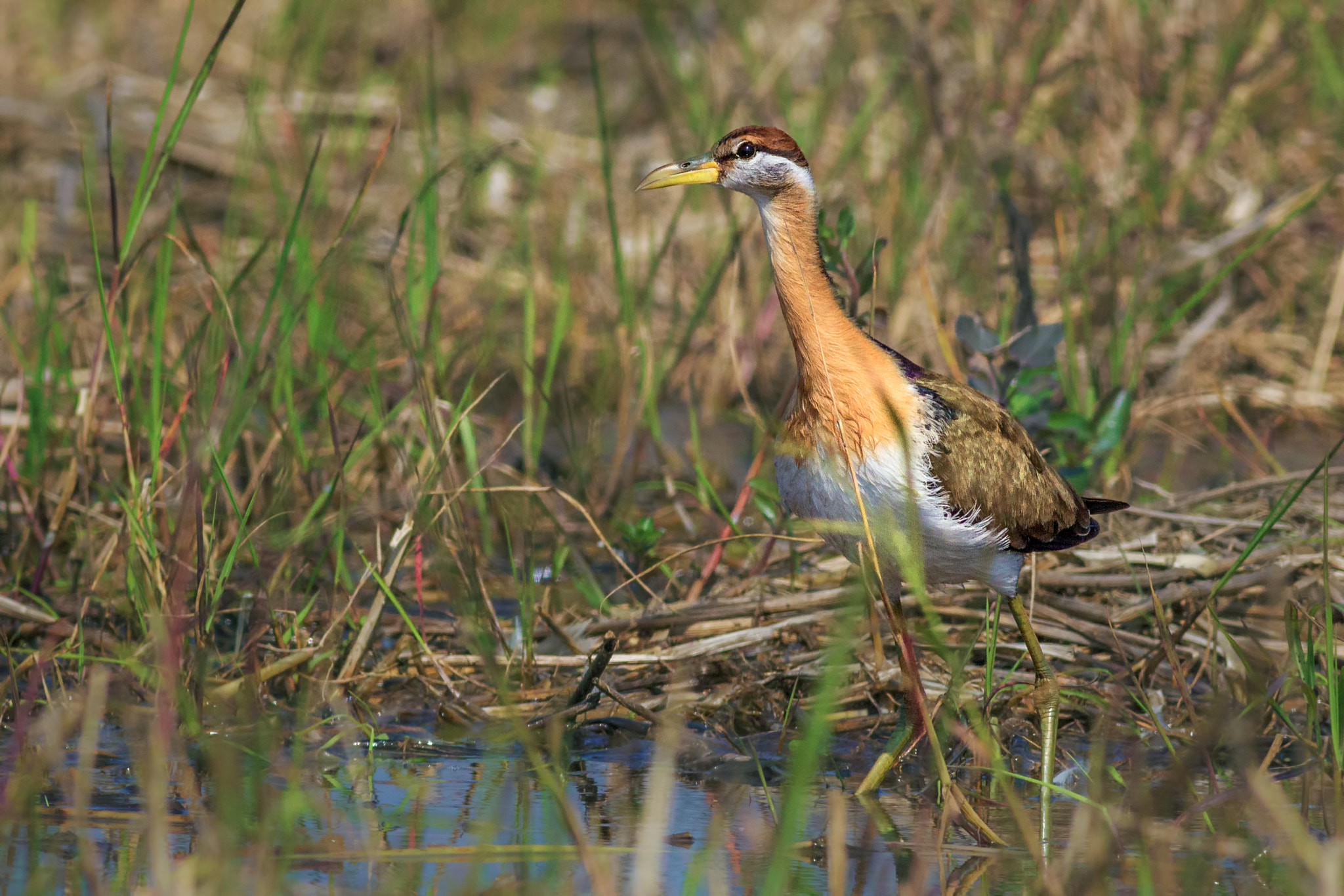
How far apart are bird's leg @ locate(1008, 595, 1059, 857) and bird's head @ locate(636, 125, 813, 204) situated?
1.14 meters

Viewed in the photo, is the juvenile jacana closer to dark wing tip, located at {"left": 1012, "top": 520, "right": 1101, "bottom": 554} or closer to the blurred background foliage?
dark wing tip, located at {"left": 1012, "top": 520, "right": 1101, "bottom": 554}

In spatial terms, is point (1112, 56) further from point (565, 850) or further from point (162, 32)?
point (162, 32)

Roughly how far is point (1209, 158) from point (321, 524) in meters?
4.40

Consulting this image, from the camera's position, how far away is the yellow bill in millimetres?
3814

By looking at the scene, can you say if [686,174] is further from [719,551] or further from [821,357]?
[719,551]

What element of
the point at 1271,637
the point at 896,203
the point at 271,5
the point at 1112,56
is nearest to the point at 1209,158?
the point at 1112,56

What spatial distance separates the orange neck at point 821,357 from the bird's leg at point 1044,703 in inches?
24.3

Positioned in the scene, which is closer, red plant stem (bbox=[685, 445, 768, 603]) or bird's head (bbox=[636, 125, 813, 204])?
bird's head (bbox=[636, 125, 813, 204])

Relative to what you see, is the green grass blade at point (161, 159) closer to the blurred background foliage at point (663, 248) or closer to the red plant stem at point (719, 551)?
the blurred background foliage at point (663, 248)

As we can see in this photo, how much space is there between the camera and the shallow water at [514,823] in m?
2.76

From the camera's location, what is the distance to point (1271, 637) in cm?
416

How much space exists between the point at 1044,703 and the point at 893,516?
26.8 inches

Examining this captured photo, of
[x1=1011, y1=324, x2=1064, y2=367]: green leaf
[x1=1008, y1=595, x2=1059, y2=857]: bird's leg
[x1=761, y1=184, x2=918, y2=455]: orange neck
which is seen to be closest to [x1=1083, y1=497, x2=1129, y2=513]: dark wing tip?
[x1=1008, y1=595, x2=1059, y2=857]: bird's leg

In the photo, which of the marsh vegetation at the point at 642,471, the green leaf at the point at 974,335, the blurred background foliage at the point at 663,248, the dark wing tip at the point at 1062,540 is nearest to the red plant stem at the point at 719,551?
the marsh vegetation at the point at 642,471
